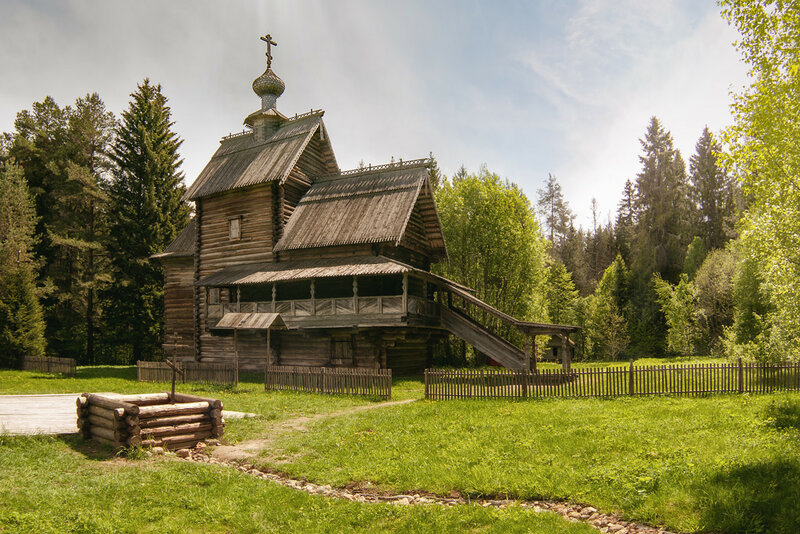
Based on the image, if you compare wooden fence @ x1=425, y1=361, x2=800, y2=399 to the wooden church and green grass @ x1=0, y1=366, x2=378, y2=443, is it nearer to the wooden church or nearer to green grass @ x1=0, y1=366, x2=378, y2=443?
green grass @ x1=0, y1=366, x2=378, y2=443

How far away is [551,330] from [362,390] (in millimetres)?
8612

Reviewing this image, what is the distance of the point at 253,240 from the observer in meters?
29.7

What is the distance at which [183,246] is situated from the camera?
34.6 m

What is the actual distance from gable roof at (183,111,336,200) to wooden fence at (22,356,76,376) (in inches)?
446

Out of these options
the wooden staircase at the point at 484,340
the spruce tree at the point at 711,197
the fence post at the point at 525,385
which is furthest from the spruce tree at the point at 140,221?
the spruce tree at the point at 711,197

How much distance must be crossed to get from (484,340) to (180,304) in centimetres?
2081

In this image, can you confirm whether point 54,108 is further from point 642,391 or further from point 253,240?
point 642,391

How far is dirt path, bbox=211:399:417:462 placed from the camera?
1104 cm

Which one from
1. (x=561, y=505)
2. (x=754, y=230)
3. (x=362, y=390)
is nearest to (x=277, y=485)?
(x=561, y=505)

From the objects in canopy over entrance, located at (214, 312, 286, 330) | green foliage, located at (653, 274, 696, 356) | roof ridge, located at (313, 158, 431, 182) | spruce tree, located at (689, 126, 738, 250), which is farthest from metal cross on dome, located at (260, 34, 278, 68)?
spruce tree, located at (689, 126, 738, 250)

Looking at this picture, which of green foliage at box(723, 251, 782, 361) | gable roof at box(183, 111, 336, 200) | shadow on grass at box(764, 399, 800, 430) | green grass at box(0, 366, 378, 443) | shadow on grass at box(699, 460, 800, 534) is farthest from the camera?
green foliage at box(723, 251, 782, 361)

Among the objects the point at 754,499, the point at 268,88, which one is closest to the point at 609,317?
the point at 268,88

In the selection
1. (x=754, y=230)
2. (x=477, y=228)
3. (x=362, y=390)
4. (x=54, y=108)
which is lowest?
(x=362, y=390)

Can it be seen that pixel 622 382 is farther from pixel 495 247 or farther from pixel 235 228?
pixel 235 228
